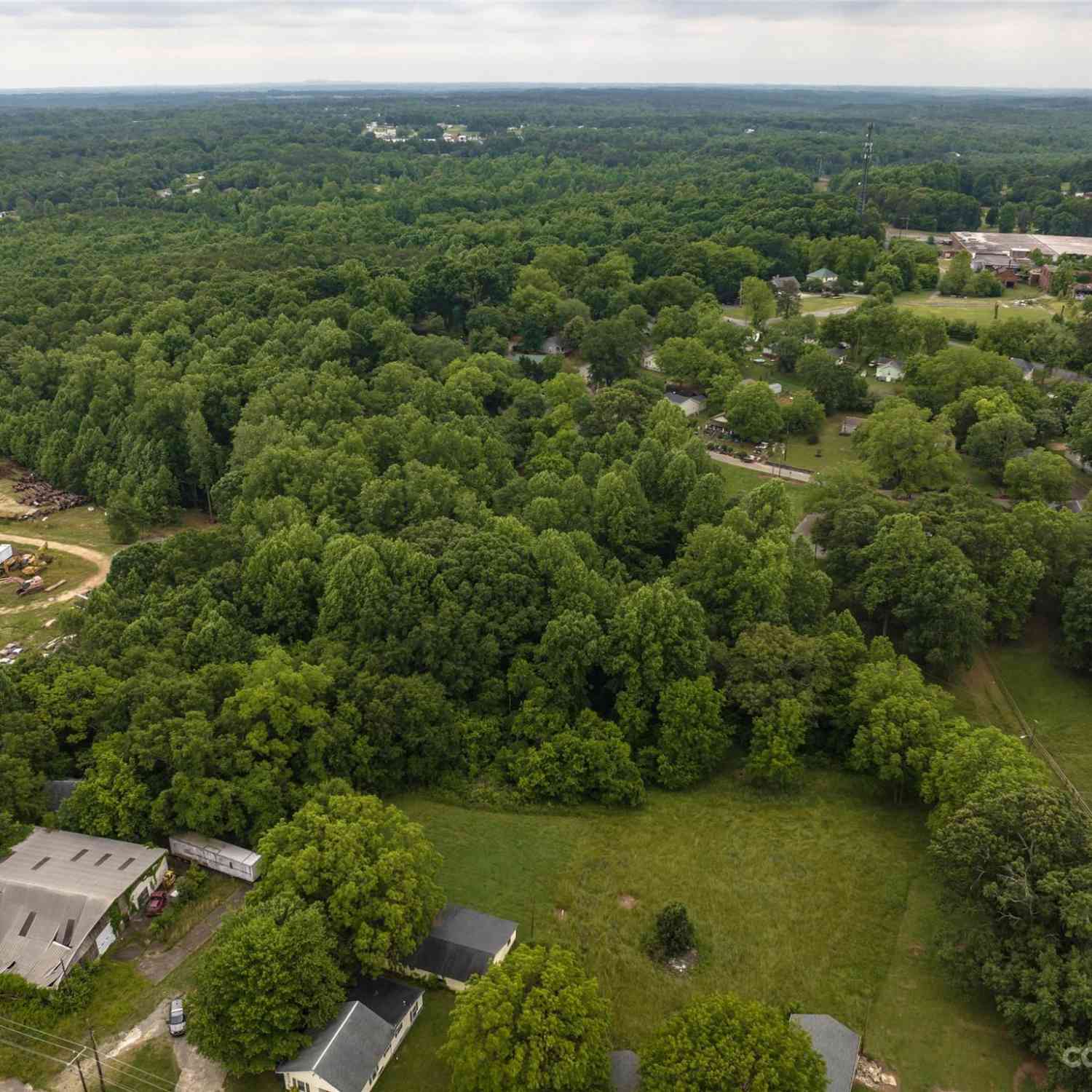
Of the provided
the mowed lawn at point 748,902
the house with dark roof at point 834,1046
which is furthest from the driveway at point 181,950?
the house with dark roof at point 834,1046

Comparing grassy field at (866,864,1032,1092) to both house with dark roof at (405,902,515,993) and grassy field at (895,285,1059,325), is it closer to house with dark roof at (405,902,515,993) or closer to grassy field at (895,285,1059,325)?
house with dark roof at (405,902,515,993)

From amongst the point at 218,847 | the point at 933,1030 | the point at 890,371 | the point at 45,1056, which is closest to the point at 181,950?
the point at 218,847

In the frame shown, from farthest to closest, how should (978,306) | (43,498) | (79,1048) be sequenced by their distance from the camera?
(978,306) → (43,498) → (79,1048)

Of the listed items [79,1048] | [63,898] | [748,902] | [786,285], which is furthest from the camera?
[786,285]

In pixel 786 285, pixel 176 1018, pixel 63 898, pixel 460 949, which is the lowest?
pixel 176 1018

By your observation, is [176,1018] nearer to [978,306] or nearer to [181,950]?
[181,950]

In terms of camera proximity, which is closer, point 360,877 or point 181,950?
point 360,877

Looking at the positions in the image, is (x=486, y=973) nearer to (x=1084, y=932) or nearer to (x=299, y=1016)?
(x=299, y=1016)

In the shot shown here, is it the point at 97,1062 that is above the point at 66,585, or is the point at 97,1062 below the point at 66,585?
below

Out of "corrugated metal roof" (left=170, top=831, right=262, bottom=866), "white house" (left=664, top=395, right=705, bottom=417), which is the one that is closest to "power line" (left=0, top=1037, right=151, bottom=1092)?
"corrugated metal roof" (left=170, top=831, right=262, bottom=866)
